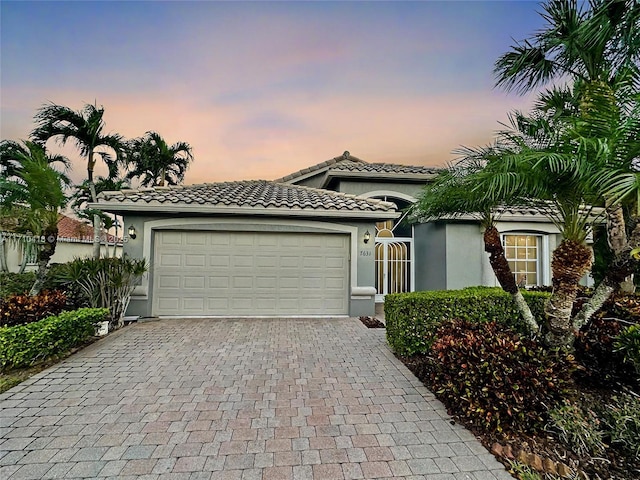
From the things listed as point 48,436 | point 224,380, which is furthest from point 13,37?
point 224,380

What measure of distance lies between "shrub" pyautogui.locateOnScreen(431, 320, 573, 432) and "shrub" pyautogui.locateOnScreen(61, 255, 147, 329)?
7862mm

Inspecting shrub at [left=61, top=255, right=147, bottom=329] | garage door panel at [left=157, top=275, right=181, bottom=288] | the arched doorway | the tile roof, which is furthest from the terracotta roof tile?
the arched doorway

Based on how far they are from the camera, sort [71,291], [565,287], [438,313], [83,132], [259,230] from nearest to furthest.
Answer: [565,287] → [438,313] → [71,291] → [259,230] → [83,132]

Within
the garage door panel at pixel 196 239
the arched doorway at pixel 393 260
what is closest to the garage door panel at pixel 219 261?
the garage door panel at pixel 196 239

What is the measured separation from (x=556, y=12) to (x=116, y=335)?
11.9m

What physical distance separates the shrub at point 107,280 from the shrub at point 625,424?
956 cm

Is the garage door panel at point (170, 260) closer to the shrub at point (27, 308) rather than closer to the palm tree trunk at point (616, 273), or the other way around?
the shrub at point (27, 308)

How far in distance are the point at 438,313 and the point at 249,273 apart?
5.78 metres

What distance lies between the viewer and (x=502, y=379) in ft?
11.5

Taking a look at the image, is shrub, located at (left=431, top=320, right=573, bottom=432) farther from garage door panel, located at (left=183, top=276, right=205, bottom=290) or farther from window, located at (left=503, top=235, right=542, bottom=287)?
window, located at (left=503, top=235, right=542, bottom=287)

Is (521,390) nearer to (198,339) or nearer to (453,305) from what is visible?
(453,305)

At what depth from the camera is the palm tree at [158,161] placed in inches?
593

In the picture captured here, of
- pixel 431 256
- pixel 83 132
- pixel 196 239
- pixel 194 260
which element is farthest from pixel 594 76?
pixel 83 132

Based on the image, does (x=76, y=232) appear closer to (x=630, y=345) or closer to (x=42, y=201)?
(x=42, y=201)
